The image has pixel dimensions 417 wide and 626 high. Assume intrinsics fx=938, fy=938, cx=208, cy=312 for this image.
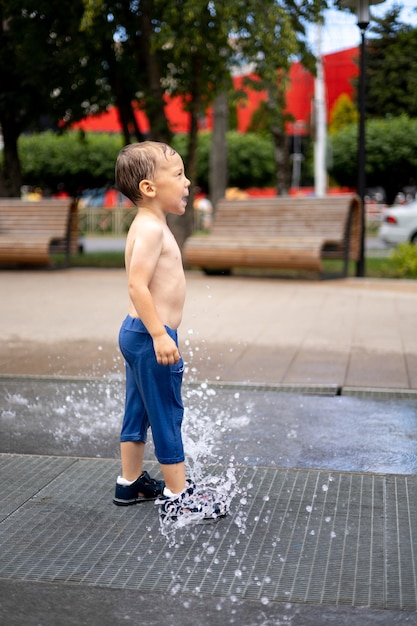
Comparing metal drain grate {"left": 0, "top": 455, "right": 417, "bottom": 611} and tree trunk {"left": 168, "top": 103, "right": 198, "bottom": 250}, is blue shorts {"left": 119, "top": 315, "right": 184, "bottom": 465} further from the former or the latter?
tree trunk {"left": 168, "top": 103, "right": 198, "bottom": 250}

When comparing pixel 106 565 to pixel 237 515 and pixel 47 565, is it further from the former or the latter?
pixel 237 515

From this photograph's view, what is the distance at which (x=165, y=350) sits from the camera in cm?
340

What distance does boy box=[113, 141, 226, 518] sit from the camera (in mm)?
3482

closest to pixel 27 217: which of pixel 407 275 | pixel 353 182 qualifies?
pixel 407 275

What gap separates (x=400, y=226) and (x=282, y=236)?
6.24 meters

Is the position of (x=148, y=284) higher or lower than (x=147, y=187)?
lower

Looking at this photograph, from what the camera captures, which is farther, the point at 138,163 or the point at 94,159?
the point at 94,159

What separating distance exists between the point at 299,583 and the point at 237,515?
666 mm

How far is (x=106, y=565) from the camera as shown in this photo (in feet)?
10.4

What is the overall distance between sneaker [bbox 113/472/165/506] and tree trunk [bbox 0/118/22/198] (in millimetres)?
13509

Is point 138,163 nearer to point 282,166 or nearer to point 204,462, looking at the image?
point 204,462

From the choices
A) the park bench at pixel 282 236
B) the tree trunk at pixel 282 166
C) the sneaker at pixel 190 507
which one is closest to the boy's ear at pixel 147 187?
the sneaker at pixel 190 507

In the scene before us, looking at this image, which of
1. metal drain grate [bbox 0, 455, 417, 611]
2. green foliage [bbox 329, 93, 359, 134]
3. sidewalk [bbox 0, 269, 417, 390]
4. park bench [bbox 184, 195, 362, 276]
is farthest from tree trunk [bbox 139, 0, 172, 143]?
green foliage [bbox 329, 93, 359, 134]

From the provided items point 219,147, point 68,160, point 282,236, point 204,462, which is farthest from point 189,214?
point 68,160
